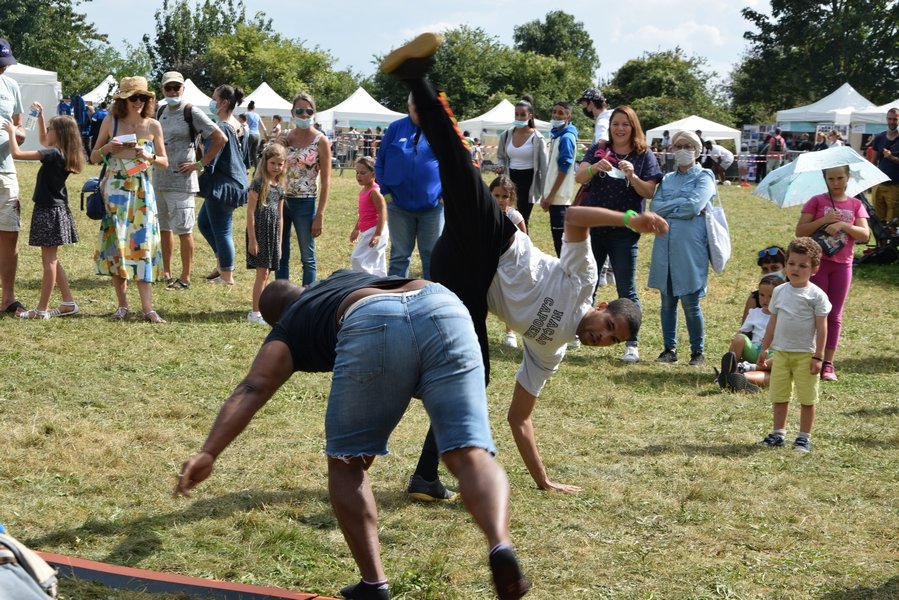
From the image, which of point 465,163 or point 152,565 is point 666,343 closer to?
point 465,163

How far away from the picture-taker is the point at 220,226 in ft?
34.3

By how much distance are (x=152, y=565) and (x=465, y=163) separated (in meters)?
2.13

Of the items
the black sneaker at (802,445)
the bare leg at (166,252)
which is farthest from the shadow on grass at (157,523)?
the bare leg at (166,252)

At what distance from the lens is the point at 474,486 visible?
321 cm

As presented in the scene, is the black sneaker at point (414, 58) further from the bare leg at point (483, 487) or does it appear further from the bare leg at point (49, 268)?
the bare leg at point (49, 268)

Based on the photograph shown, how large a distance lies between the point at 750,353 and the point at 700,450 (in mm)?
2479

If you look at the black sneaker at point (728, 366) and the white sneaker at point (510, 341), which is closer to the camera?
→ the black sneaker at point (728, 366)

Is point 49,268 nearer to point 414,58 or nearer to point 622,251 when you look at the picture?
point 622,251

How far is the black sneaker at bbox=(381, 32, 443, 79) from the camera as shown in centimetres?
401

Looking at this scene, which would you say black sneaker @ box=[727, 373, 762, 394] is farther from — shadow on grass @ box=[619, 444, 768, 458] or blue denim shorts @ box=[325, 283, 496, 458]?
blue denim shorts @ box=[325, 283, 496, 458]

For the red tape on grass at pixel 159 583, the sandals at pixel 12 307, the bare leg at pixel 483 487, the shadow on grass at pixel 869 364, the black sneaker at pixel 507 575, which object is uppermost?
the bare leg at pixel 483 487

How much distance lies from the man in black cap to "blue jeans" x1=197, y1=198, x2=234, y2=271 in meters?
1.93

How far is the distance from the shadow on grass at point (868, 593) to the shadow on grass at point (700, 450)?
6.62 ft

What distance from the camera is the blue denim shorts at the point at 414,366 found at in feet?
10.7
